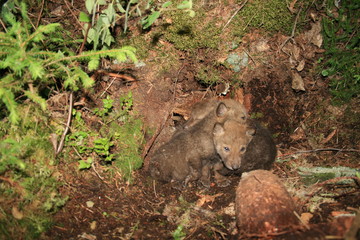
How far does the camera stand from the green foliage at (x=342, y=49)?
4.98 metres

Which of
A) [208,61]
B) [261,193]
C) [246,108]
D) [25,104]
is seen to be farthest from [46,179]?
[246,108]

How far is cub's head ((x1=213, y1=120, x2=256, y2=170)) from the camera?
199 inches

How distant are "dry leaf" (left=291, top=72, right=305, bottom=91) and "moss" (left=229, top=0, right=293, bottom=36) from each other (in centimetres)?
93

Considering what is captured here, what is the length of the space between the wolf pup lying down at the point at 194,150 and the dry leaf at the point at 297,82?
112 centimetres

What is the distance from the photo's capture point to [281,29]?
5.37 m

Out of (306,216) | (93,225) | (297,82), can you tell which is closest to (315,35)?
(297,82)

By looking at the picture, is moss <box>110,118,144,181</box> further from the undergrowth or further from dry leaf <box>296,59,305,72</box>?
dry leaf <box>296,59,305,72</box>

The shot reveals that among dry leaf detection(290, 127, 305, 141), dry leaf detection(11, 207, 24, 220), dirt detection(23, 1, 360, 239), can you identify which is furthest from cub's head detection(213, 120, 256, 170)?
dry leaf detection(11, 207, 24, 220)

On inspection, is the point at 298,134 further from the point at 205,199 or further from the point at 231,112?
the point at 205,199

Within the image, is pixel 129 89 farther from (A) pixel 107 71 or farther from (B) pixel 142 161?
(B) pixel 142 161

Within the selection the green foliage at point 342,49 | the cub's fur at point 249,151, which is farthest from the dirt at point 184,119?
the cub's fur at point 249,151

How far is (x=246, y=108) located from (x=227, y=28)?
5.68ft

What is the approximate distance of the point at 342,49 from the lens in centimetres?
511

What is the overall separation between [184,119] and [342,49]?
135 inches
